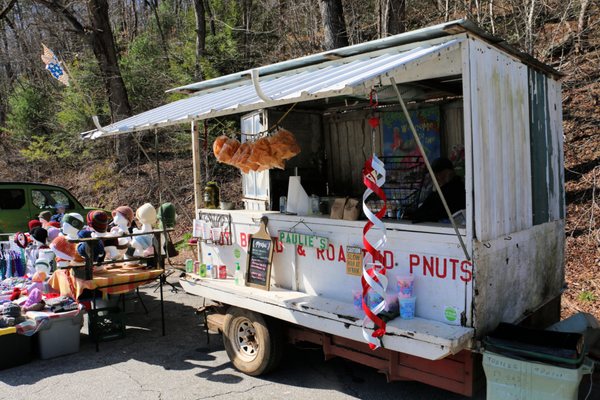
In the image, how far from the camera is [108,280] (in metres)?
5.37

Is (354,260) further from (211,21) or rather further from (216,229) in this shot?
(211,21)

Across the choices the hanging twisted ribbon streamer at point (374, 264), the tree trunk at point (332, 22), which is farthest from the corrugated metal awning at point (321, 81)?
the tree trunk at point (332, 22)

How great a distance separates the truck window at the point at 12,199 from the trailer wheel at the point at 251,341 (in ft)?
21.8

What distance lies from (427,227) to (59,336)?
4.07 m

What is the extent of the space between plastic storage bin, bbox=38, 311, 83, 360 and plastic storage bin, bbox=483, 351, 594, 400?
420 centimetres

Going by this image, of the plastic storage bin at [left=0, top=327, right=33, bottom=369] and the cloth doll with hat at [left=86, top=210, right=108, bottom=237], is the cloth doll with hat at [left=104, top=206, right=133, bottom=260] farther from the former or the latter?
the plastic storage bin at [left=0, top=327, right=33, bottom=369]

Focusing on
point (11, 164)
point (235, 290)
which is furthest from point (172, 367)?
point (11, 164)

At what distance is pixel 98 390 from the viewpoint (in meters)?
4.36

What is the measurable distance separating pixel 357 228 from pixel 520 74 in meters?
1.89

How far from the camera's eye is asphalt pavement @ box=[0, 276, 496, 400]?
4.17m

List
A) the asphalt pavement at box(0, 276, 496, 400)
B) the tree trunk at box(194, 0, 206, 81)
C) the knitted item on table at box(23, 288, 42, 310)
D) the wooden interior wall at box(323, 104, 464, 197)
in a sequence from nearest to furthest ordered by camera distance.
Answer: the asphalt pavement at box(0, 276, 496, 400)
the knitted item on table at box(23, 288, 42, 310)
the wooden interior wall at box(323, 104, 464, 197)
the tree trunk at box(194, 0, 206, 81)

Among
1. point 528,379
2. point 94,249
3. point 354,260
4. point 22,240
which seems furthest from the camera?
point 22,240

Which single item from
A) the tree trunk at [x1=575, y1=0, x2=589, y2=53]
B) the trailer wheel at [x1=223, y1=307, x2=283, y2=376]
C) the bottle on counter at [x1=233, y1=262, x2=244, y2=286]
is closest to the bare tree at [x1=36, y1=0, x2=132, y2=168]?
the bottle on counter at [x1=233, y1=262, x2=244, y2=286]

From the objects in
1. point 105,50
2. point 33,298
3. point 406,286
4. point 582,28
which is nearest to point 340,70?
point 406,286
